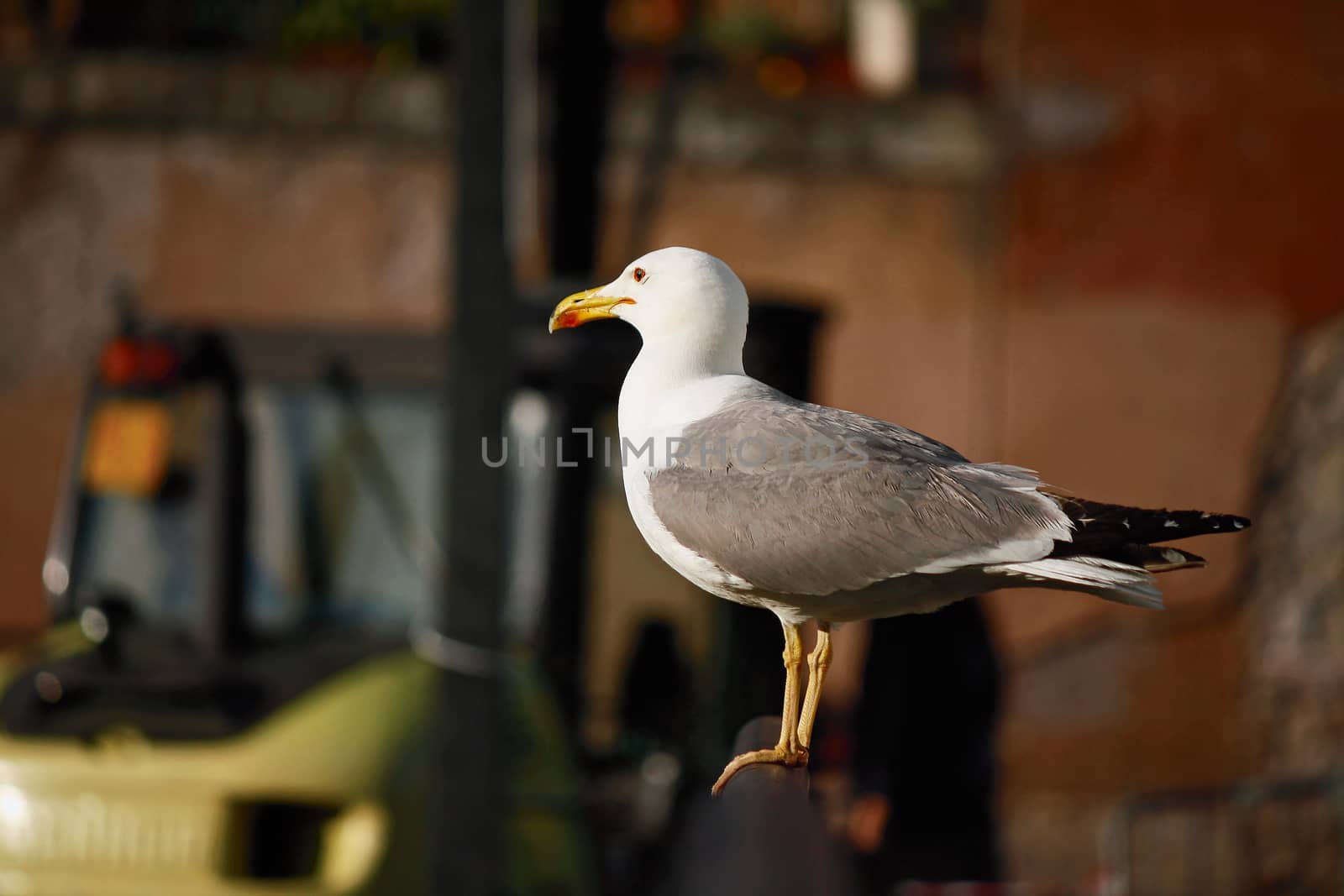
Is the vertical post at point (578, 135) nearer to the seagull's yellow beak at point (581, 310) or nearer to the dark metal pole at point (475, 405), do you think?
the dark metal pole at point (475, 405)

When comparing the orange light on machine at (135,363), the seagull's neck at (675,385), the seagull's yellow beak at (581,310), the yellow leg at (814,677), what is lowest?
the orange light on machine at (135,363)

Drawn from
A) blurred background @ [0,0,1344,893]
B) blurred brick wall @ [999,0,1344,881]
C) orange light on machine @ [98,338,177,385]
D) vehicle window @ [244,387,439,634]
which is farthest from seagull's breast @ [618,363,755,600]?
blurred brick wall @ [999,0,1344,881]

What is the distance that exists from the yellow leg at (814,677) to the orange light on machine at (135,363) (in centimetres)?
350

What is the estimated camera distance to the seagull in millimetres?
437

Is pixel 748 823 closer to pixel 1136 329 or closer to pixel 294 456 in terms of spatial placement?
pixel 294 456

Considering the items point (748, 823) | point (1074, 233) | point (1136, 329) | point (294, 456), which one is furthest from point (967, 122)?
point (748, 823)

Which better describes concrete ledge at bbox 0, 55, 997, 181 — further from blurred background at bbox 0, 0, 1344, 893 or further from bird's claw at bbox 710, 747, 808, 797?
bird's claw at bbox 710, 747, 808, 797

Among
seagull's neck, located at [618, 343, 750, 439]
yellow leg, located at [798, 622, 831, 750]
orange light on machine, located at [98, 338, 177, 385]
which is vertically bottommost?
A: orange light on machine, located at [98, 338, 177, 385]

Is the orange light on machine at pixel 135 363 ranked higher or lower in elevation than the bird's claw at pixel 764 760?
lower

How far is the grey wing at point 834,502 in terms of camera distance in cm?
46

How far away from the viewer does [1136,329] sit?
8.54m

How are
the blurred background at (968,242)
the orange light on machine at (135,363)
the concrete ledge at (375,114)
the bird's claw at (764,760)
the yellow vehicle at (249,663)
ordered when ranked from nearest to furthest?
the bird's claw at (764,760), the orange light on machine at (135,363), the yellow vehicle at (249,663), the blurred background at (968,242), the concrete ledge at (375,114)

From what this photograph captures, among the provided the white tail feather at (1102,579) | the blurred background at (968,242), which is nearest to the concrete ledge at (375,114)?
the blurred background at (968,242)

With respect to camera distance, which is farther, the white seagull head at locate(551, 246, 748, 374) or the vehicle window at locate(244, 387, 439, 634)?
the vehicle window at locate(244, 387, 439, 634)
